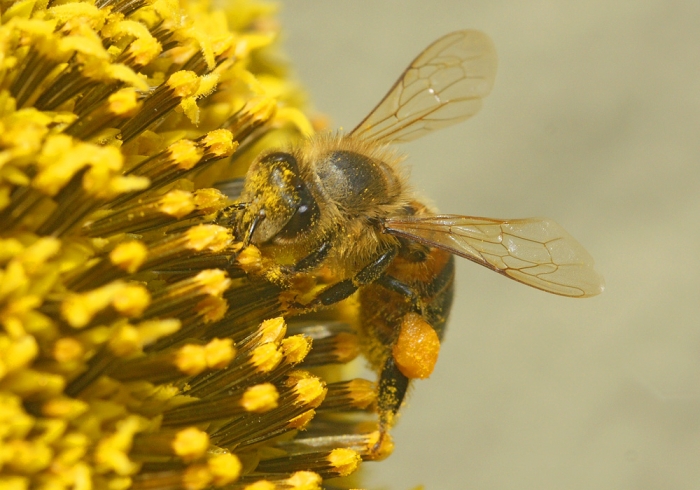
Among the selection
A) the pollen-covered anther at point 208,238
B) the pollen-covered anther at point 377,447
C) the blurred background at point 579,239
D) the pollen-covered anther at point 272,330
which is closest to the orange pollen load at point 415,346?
the pollen-covered anther at point 377,447

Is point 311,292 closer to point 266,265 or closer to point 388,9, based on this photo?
point 266,265

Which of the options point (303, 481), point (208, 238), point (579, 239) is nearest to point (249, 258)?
point (208, 238)

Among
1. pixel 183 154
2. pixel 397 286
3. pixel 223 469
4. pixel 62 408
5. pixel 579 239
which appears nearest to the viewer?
pixel 62 408

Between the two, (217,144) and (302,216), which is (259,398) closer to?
(302,216)

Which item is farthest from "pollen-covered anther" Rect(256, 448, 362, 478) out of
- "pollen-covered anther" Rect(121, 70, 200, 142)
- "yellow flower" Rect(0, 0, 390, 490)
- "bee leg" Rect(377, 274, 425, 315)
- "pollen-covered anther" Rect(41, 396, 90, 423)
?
"pollen-covered anther" Rect(121, 70, 200, 142)

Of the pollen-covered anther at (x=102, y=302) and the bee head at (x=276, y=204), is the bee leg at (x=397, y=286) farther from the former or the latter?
the pollen-covered anther at (x=102, y=302)

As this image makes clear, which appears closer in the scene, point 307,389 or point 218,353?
point 218,353
